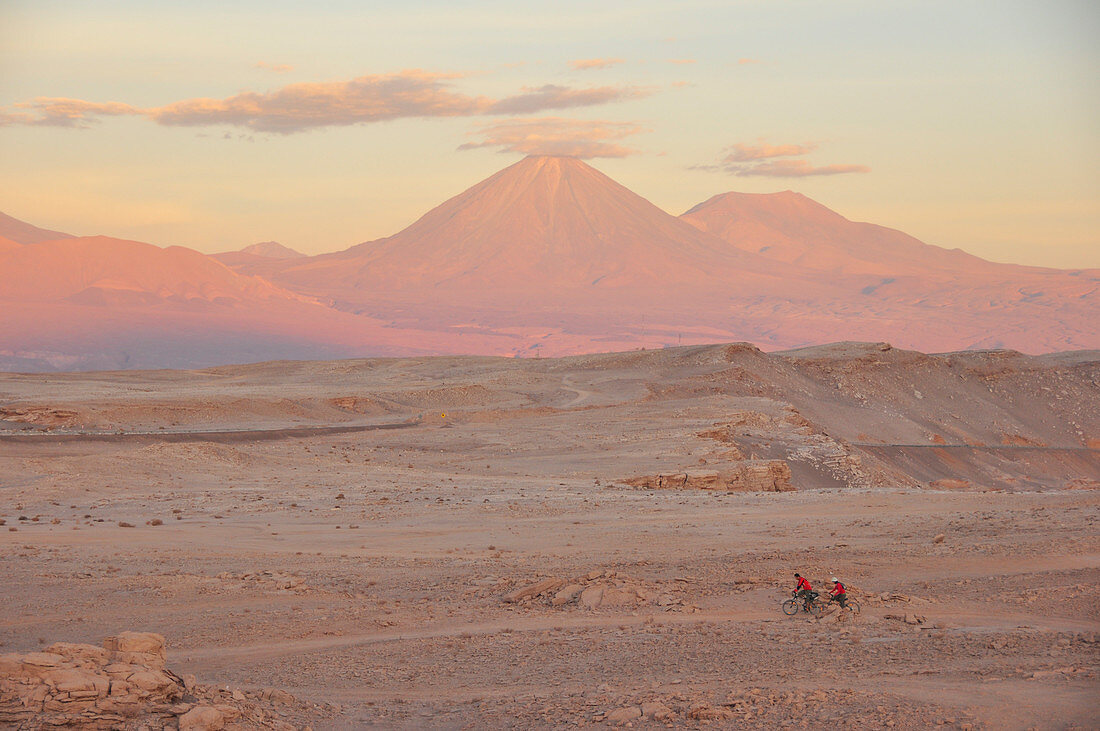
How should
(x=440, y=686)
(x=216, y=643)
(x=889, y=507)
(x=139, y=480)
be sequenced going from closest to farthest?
1. (x=440, y=686)
2. (x=216, y=643)
3. (x=889, y=507)
4. (x=139, y=480)

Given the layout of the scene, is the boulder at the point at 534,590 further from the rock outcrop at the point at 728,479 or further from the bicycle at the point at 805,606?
the rock outcrop at the point at 728,479

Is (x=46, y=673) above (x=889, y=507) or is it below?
above

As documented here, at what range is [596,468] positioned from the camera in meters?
30.9

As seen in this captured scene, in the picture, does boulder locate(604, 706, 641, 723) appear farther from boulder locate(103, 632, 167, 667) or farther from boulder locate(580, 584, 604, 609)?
boulder locate(580, 584, 604, 609)

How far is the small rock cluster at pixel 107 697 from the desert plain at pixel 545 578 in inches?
1.2

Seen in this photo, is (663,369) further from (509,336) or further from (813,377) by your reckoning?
(509,336)

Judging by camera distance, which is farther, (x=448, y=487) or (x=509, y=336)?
(x=509, y=336)

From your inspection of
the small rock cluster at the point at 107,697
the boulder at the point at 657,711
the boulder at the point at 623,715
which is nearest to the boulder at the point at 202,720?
the small rock cluster at the point at 107,697

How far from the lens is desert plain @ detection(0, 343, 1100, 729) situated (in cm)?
888

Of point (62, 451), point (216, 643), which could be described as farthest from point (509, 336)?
point (216, 643)

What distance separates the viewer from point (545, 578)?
14047 millimetres

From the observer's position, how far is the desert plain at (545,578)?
8883mm

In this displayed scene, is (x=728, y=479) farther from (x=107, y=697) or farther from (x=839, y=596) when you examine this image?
(x=107, y=697)

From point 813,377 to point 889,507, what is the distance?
39.4 m
